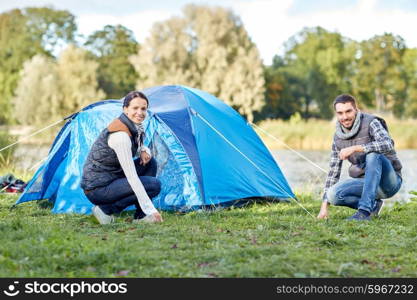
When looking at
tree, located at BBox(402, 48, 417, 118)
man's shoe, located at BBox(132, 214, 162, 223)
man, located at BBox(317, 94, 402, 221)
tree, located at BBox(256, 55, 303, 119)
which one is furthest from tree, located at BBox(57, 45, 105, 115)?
man, located at BBox(317, 94, 402, 221)

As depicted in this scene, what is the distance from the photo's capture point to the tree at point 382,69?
40.2 meters

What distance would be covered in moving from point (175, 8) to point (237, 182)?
1093 inches

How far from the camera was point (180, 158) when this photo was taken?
6.17m

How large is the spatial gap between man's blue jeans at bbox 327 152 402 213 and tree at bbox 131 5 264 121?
2556cm

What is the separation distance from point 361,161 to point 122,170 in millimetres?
2004

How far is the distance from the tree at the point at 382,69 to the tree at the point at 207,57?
11.4m

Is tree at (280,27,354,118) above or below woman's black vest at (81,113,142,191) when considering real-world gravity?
above

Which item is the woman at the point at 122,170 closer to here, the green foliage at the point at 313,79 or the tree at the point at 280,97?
the tree at the point at 280,97

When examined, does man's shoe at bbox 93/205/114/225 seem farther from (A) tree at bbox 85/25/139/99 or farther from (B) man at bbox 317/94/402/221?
(A) tree at bbox 85/25/139/99

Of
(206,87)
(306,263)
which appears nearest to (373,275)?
(306,263)

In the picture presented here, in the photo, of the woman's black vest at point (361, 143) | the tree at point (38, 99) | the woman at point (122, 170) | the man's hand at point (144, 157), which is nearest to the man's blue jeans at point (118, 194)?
the woman at point (122, 170)

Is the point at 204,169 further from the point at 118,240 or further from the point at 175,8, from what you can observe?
the point at 175,8

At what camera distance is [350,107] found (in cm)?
507

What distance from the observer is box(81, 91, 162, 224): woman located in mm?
4891
